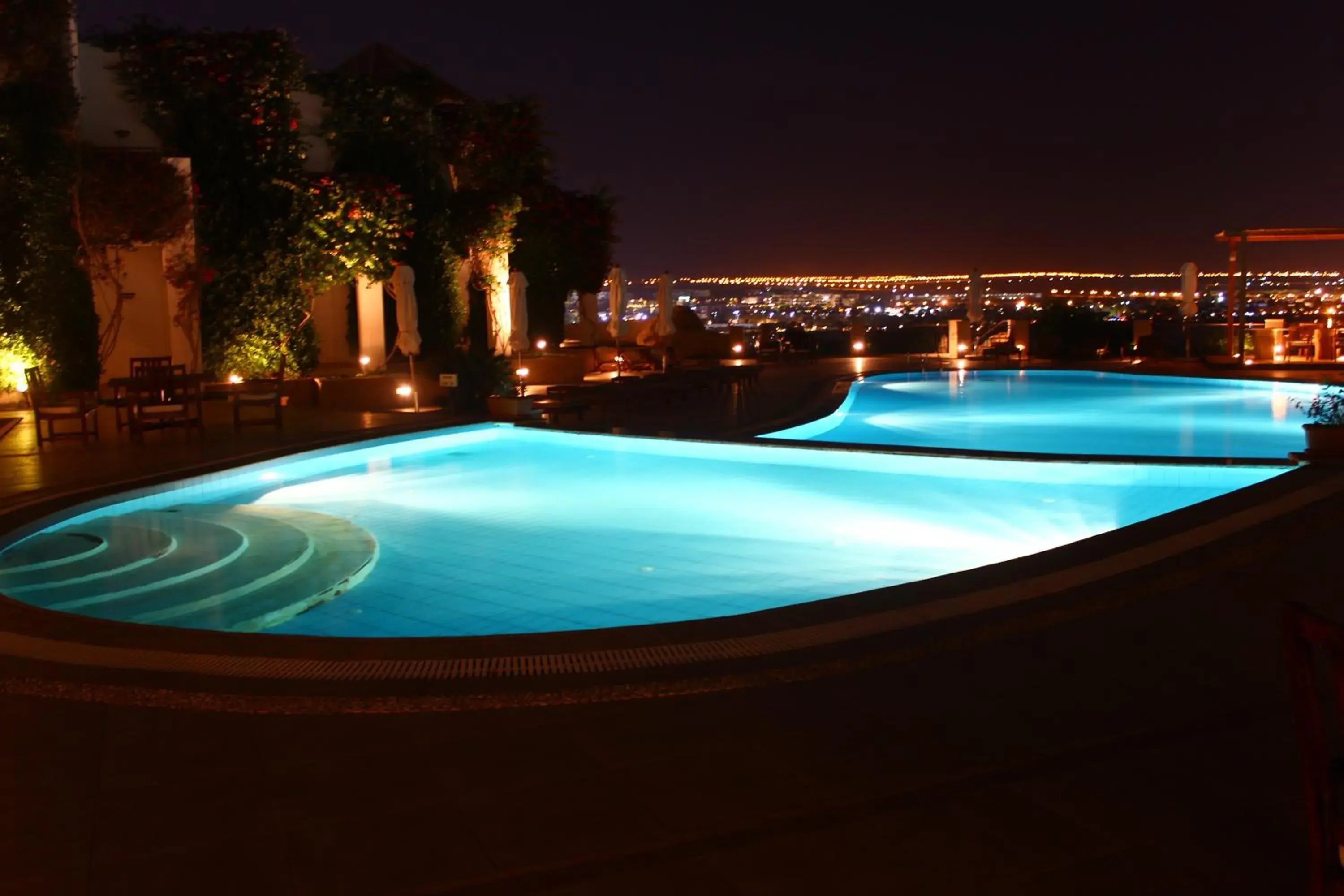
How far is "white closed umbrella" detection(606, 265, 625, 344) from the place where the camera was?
20109 millimetres

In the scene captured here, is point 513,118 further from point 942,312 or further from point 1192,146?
point 942,312

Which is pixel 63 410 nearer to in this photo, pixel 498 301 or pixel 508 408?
pixel 508 408

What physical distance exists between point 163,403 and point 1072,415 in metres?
10.8

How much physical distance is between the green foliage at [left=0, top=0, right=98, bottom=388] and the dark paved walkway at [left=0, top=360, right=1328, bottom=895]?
419 inches

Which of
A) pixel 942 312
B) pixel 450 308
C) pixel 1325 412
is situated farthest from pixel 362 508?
pixel 942 312

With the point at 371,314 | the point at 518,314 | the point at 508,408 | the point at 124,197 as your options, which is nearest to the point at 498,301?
the point at 518,314

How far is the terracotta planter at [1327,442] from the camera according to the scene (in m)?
7.42

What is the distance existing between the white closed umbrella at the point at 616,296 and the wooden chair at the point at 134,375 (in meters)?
8.51

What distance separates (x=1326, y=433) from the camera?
7.42m

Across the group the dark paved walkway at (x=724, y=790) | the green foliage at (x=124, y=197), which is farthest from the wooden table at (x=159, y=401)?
the dark paved walkway at (x=724, y=790)

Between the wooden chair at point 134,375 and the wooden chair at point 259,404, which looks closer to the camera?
the wooden chair at point 134,375

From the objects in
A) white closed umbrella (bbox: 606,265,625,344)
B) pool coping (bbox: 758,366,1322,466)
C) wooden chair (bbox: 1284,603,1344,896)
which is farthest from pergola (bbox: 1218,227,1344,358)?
wooden chair (bbox: 1284,603,1344,896)

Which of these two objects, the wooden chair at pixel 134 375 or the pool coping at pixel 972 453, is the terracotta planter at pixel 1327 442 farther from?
the wooden chair at pixel 134 375

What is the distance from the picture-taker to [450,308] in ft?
59.5
